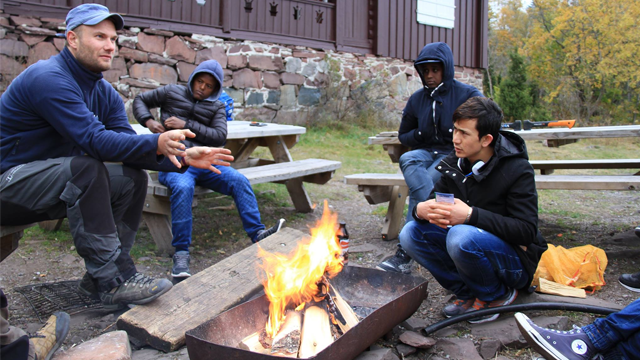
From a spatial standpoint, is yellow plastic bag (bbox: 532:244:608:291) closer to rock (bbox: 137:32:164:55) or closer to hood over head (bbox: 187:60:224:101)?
hood over head (bbox: 187:60:224:101)

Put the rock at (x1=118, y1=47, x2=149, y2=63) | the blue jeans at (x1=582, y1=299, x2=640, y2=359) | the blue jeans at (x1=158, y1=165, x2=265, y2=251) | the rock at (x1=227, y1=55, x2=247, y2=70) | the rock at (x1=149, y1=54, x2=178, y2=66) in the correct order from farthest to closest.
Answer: the rock at (x1=227, y1=55, x2=247, y2=70), the rock at (x1=149, y1=54, x2=178, y2=66), the rock at (x1=118, y1=47, x2=149, y2=63), the blue jeans at (x1=158, y1=165, x2=265, y2=251), the blue jeans at (x1=582, y1=299, x2=640, y2=359)

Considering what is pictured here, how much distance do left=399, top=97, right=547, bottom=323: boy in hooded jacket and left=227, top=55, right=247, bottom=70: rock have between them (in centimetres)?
829

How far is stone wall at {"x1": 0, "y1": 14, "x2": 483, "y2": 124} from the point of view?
830 centimetres

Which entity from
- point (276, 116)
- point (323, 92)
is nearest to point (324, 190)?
point (276, 116)

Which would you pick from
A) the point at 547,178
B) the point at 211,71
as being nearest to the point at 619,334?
the point at 547,178

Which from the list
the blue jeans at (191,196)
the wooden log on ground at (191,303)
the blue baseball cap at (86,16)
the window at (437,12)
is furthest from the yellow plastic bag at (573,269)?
the window at (437,12)

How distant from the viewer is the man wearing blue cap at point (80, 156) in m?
2.68

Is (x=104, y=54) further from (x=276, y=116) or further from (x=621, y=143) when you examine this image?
(x=621, y=143)

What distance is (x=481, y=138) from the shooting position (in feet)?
9.16

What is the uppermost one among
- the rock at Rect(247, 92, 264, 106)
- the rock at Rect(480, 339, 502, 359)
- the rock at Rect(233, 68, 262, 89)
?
the rock at Rect(233, 68, 262, 89)

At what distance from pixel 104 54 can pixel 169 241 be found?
1831 millimetres

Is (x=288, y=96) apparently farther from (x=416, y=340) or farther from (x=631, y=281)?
(x=416, y=340)

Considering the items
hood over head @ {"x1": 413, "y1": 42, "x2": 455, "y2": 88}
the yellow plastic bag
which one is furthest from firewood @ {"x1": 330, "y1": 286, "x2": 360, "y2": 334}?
hood over head @ {"x1": 413, "y1": 42, "x2": 455, "y2": 88}

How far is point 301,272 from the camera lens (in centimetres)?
263
